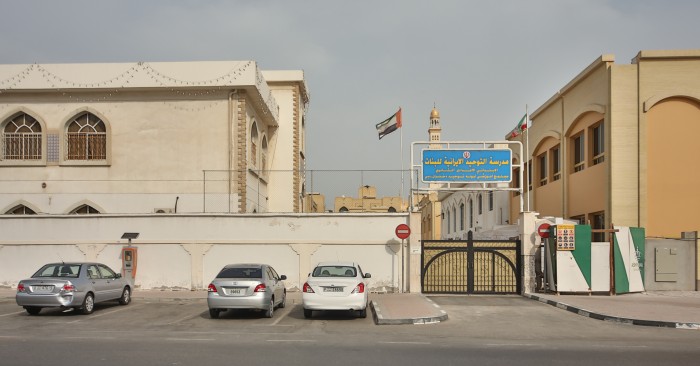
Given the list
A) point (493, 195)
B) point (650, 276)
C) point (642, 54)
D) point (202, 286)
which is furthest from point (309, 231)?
point (493, 195)

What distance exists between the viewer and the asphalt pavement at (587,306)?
16.5m

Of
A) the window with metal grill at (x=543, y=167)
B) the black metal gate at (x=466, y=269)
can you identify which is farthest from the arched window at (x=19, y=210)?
the window with metal grill at (x=543, y=167)

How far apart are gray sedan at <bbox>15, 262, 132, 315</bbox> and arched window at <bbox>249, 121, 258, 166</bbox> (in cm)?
1519

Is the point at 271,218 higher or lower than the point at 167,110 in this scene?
lower

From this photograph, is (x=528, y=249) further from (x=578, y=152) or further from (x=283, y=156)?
(x=283, y=156)

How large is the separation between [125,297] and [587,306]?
14.6 meters

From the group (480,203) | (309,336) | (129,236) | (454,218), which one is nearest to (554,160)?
(480,203)

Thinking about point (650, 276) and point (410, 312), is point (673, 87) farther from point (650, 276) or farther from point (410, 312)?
point (410, 312)

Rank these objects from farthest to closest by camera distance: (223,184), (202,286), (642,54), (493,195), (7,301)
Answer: (493,195), (223,184), (642,54), (202,286), (7,301)

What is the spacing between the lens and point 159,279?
1013 inches

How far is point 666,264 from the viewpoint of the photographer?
25.7m

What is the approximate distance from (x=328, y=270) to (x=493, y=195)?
1471 inches

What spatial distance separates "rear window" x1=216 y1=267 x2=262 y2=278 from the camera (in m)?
17.5

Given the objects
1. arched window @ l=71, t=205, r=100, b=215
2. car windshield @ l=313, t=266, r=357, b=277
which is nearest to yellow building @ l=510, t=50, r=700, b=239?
car windshield @ l=313, t=266, r=357, b=277
